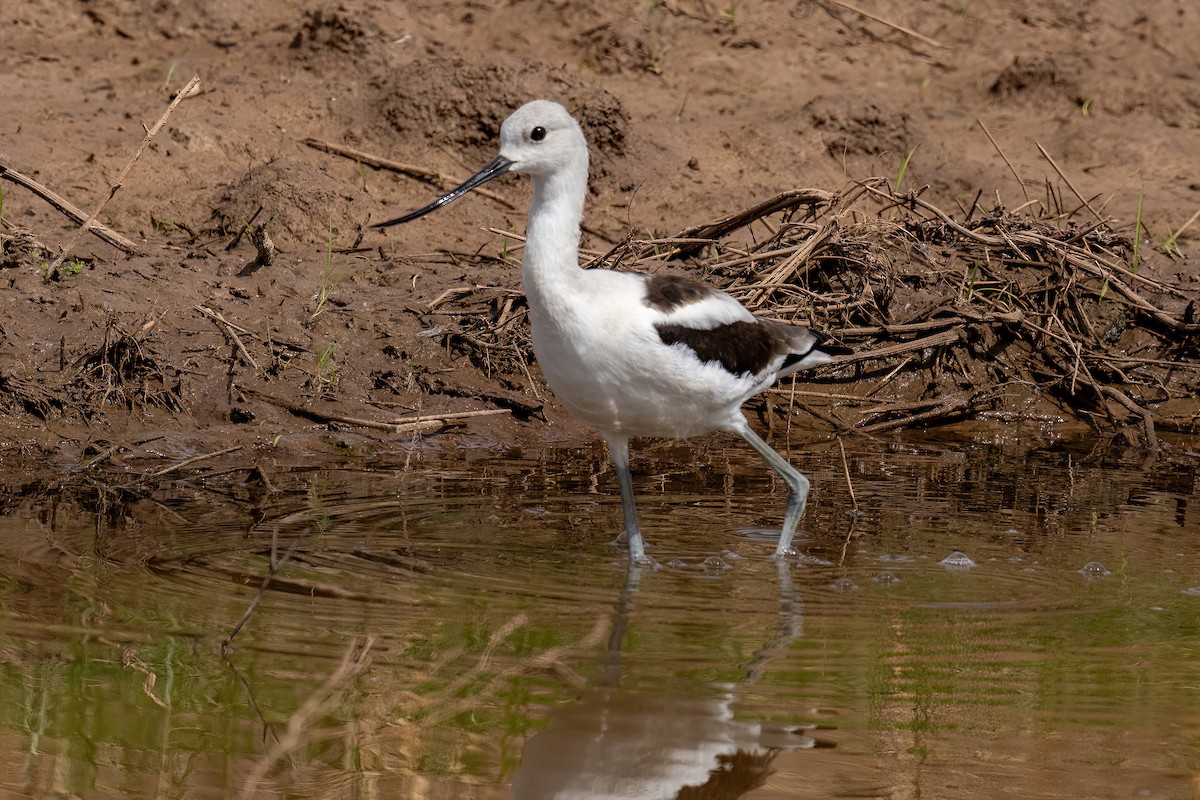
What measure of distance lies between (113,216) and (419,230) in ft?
4.80

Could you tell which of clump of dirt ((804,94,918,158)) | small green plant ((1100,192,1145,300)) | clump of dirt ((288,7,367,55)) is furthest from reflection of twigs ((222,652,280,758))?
clump of dirt ((804,94,918,158))

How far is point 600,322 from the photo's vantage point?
4.38 meters

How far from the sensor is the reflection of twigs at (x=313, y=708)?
3.02m

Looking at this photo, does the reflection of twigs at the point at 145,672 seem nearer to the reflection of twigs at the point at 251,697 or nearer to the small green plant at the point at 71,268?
the reflection of twigs at the point at 251,697

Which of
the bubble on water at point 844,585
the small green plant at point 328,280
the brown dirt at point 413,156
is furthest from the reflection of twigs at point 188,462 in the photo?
the bubble on water at point 844,585

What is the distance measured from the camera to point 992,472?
616 centimetres

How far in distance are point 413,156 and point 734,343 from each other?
3.68m

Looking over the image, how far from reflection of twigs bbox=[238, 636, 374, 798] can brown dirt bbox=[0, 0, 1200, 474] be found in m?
2.30

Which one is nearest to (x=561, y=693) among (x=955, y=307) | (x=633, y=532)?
(x=633, y=532)

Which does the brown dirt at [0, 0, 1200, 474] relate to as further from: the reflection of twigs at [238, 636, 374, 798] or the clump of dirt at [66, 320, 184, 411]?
the reflection of twigs at [238, 636, 374, 798]

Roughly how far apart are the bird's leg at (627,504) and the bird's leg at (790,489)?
440 millimetres

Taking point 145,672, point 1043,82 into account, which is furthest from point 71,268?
point 1043,82

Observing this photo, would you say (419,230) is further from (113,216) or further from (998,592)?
(998,592)

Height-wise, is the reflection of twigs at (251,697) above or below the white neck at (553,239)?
below
